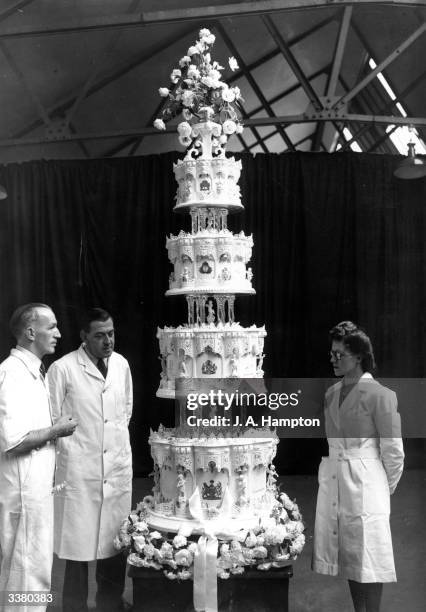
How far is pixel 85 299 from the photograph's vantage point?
760cm

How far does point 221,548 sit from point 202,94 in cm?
292

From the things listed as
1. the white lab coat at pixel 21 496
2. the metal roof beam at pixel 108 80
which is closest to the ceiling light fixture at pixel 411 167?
the metal roof beam at pixel 108 80

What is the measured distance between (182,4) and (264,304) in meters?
3.12

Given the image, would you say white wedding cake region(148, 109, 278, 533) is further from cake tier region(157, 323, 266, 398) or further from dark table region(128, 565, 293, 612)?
dark table region(128, 565, 293, 612)

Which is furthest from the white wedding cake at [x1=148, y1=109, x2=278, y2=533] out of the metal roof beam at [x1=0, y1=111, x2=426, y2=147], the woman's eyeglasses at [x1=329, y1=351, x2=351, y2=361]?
the metal roof beam at [x1=0, y1=111, x2=426, y2=147]

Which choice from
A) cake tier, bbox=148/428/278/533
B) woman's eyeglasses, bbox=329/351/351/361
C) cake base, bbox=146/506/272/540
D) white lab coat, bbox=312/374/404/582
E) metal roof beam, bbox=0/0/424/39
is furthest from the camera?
metal roof beam, bbox=0/0/424/39

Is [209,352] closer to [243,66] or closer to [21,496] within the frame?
[21,496]

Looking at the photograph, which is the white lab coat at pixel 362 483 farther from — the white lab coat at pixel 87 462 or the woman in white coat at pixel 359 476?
the white lab coat at pixel 87 462

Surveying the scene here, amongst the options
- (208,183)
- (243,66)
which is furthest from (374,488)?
(243,66)

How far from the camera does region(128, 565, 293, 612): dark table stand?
416cm

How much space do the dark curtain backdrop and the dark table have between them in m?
3.50

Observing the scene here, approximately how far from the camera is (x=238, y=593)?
418 cm

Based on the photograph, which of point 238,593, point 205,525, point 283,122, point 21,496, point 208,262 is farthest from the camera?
point 283,122

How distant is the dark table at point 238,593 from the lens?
4.16 meters
